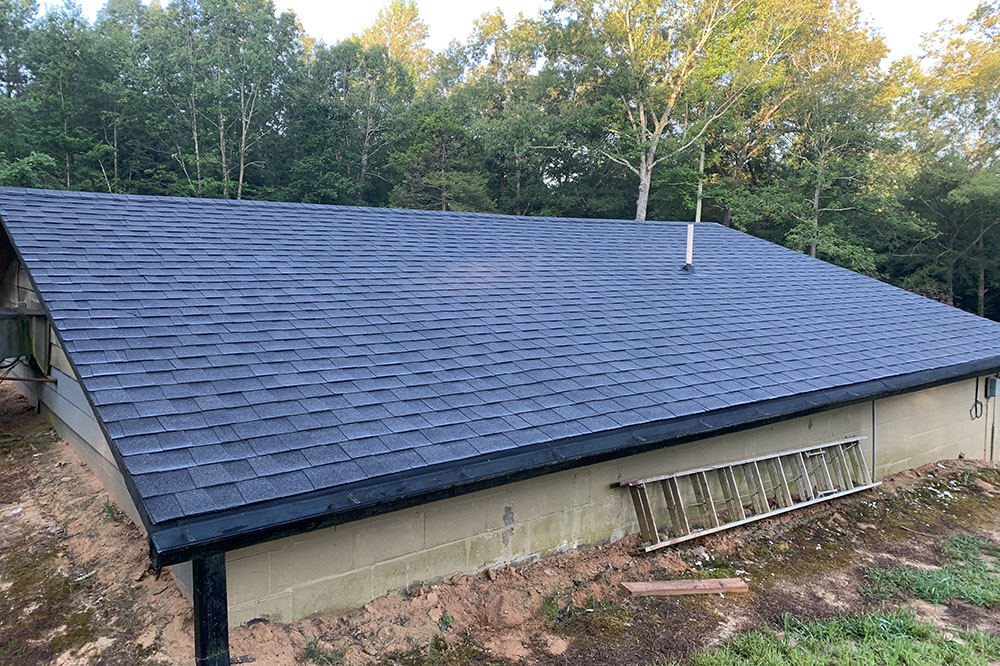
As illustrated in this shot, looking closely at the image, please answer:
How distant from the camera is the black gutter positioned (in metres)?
2.93

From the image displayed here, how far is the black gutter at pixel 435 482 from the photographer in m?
2.93

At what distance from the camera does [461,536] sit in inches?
181

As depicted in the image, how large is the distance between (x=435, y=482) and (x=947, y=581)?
457 centimetres

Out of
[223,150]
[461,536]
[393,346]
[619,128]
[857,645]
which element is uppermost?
[619,128]

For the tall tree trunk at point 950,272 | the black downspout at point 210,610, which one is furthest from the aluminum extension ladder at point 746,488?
the tall tree trunk at point 950,272

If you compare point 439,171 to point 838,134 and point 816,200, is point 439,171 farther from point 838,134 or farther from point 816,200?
point 838,134

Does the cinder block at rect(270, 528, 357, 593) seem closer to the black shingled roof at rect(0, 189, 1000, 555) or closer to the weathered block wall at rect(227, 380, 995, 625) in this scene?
the weathered block wall at rect(227, 380, 995, 625)

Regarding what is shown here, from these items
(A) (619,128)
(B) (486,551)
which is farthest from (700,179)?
(B) (486,551)

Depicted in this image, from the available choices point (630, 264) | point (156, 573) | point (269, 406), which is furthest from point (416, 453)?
point (630, 264)

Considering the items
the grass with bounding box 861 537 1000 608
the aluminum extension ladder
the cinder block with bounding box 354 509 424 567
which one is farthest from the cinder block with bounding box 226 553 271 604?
the grass with bounding box 861 537 1000 608

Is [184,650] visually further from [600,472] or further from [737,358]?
[737,358]

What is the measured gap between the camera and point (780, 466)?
6.42 metres

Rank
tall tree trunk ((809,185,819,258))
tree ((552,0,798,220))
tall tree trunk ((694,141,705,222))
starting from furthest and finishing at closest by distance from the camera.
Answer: tall tree trunk ((694,141,705,222)) → tree ((552,0,798,220)) → tall tree trunk ((809,185,819,258))

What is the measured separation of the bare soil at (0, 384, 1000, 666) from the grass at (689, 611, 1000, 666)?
186mm
